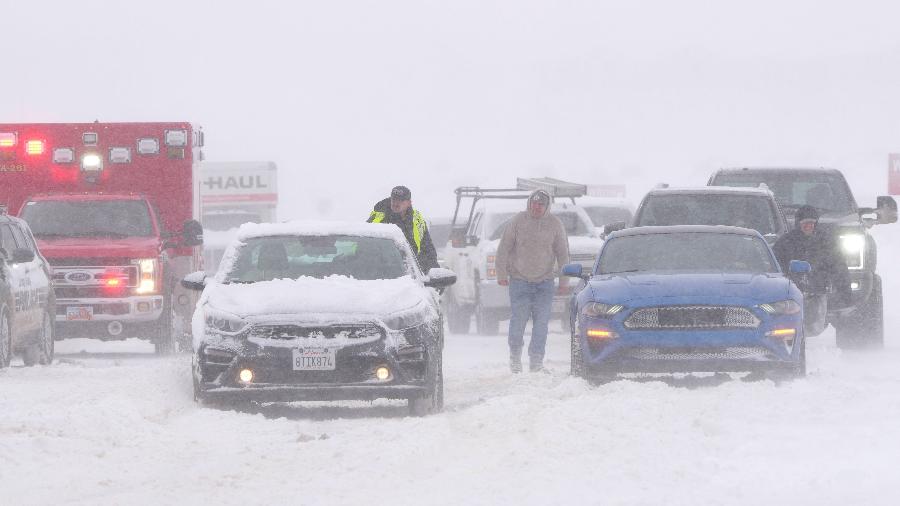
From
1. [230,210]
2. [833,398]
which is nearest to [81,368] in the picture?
[833,398]

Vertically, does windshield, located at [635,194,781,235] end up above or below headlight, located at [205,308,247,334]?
above

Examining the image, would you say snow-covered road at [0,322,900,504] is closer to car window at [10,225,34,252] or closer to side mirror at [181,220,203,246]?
car window at [10,225,34,252]

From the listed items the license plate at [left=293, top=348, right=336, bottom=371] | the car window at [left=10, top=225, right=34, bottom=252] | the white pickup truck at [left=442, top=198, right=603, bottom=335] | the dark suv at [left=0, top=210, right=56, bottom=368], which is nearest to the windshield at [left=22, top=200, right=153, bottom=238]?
the dark suv at [left=0, top=210, right=56, bottom=368]

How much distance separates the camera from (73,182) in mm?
22719

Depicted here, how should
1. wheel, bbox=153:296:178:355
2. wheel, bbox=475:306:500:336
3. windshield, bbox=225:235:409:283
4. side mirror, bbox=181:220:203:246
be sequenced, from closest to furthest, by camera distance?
1. windshield, bbox=225:235:409:283
2. side mirror, bbox=181:220:203:246
3. wheel, bbox=153:296:178:355
4. wheel, bbox=475:306:500:336

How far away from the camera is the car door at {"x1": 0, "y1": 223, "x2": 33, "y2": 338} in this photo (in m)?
17.6

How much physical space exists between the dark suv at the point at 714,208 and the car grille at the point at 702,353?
5564 mm

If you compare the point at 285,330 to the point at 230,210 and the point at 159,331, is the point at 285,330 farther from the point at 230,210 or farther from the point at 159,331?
the point at 230,210

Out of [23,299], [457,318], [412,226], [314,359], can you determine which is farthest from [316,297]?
[457,318]

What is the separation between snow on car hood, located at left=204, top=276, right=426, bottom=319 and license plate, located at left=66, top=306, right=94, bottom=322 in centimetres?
851

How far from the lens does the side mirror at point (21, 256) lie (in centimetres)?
1772

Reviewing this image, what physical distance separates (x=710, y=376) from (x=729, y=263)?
0.94 metres

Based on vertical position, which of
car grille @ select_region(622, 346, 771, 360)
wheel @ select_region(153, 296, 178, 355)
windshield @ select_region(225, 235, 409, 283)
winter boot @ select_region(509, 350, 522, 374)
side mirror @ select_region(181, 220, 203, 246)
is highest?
windshield @ select_region(225, 235, 409, 283)

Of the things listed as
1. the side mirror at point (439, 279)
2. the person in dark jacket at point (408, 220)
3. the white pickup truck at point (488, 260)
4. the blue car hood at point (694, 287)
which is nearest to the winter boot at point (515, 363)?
the person in dark jacket at point (408, 220)
